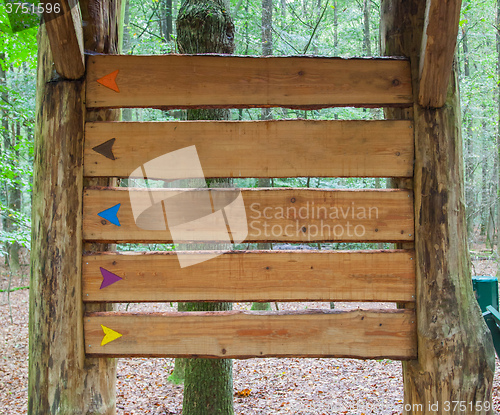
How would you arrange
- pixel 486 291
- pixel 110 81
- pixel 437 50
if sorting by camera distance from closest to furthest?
pixel 437 50 < pixel 110 81 < pixel 486 291

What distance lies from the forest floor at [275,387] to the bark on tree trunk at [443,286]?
2.06 m

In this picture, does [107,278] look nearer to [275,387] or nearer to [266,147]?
[266,147]

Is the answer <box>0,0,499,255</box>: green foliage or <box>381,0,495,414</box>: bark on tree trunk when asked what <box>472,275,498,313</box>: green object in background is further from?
<box>0,0,499,255</box>: green foliage

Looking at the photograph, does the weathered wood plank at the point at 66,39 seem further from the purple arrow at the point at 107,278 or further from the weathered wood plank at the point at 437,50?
the weathered wood plank at the point at 437,50

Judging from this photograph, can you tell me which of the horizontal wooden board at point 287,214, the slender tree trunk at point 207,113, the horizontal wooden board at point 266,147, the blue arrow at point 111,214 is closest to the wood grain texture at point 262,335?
the horizontal wooden board at point 287,214

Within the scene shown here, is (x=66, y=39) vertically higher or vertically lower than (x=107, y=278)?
higher

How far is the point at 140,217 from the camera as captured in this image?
2.28 meters

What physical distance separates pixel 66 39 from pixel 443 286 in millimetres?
2599

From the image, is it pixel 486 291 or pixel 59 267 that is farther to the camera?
pixel 486 291

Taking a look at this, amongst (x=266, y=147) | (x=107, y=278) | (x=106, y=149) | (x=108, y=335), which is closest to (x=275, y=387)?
(x=108, y=335)

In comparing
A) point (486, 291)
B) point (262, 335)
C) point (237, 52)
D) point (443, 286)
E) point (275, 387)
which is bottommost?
point (275, 387)

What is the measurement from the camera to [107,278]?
227 cm

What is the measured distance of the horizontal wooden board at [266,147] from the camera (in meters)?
2.28

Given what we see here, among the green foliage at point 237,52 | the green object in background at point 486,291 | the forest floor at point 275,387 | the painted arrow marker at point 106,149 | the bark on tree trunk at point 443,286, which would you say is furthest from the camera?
the green foliage at point 237,52
